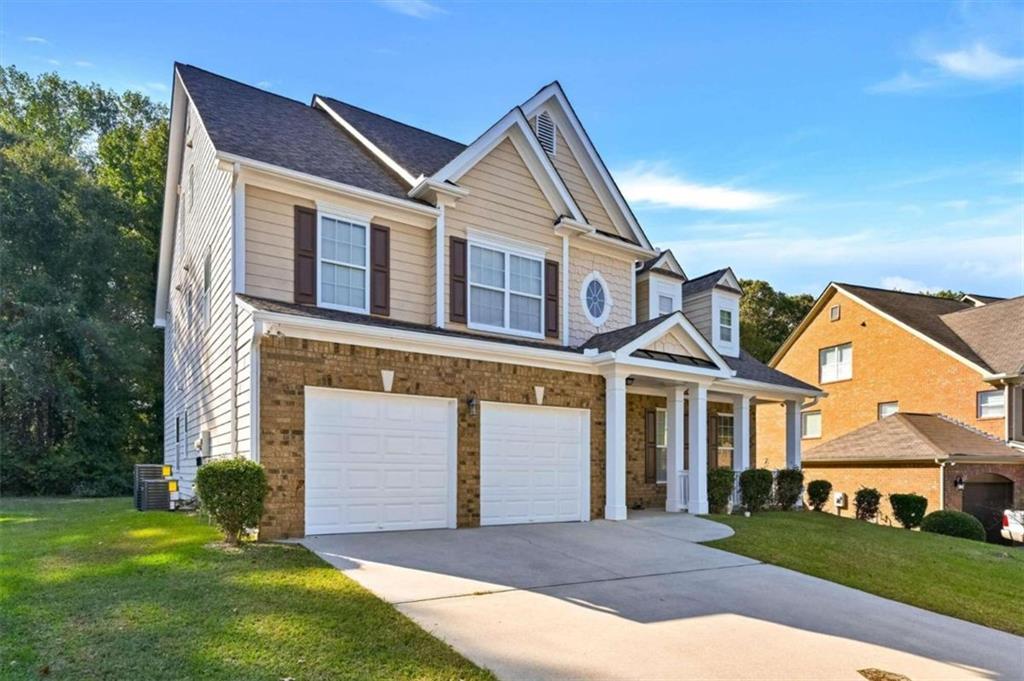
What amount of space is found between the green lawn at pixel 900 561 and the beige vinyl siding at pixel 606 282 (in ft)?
15.6

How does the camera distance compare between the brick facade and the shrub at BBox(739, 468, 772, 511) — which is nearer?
→ the shrub at BBox(739, 468, 772, 511)

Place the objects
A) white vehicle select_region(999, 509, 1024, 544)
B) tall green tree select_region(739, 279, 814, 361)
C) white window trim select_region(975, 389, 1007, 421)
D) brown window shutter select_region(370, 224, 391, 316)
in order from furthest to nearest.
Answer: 1. tall green tree select_region(739, 279, 814, 361)
2. white window trim select_region(975, 389, 1007, 421)
3. white vehicle select_region(999, 509, 1024, 544)
4. brown window shutter select_region(370, 224, 391, 316)

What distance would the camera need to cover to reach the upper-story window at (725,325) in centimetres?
1825

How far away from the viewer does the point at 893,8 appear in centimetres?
1012

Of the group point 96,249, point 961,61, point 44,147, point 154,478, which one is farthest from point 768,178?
point 44,147

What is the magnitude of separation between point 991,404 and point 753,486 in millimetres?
13055

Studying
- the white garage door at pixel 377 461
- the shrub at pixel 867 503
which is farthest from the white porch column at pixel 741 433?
the white garage door at pixel 377 461

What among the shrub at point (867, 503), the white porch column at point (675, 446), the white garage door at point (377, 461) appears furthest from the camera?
the shrub at point (867, 503)

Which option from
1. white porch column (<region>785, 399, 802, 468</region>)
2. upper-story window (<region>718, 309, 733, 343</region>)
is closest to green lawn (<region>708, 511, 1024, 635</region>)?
white porch column (<region>785, 399, 802, 468</region>)

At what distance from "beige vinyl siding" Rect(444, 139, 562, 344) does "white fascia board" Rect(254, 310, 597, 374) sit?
1273 millimetres

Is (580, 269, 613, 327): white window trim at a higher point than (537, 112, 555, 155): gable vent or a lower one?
lower

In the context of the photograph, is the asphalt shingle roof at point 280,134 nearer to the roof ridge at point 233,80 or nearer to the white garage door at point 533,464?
the roof ridge at point 233,80

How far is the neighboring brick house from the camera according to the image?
67.3ft

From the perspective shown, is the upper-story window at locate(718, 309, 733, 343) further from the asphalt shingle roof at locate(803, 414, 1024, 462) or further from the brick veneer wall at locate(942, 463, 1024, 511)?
the brick veneer wall at locate(942, 463, 1024, 511)
